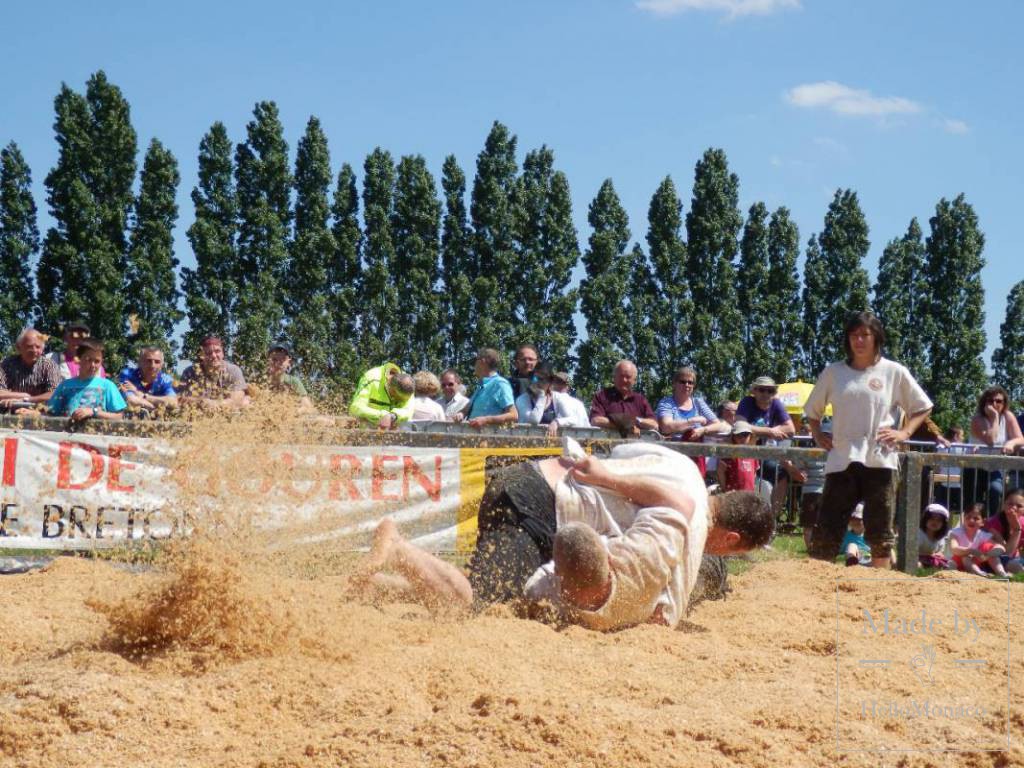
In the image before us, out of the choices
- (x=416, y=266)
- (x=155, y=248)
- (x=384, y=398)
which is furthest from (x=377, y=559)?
(x=416, y=266)

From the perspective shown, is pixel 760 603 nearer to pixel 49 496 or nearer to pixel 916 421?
pixel 916 421

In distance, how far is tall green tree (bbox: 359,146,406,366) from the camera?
36.1 m

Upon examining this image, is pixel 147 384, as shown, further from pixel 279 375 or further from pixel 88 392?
pixel 279 375

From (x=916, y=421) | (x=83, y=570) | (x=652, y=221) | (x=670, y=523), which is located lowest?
(x=83, y=570)

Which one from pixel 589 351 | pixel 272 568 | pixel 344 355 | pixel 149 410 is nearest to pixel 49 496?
pixel 149 410

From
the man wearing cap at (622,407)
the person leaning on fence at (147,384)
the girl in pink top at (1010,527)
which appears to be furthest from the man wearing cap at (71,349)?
the girl in pink top at (1010,527)

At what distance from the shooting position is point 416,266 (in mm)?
37375

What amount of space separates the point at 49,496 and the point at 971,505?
7.93m

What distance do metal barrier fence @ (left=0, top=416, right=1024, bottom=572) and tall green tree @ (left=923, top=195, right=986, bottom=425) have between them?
3190 cm

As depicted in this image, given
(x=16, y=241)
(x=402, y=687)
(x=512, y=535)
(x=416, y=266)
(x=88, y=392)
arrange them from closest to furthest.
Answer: (x=402, y=687), (x=512, y=535), (x=88, y=392), (x=16, y=241), (x=416, y=266)

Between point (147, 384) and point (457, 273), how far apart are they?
2895 centimetres

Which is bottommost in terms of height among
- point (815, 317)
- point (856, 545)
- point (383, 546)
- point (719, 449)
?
point (856, 545)

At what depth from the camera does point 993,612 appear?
5.81 meters

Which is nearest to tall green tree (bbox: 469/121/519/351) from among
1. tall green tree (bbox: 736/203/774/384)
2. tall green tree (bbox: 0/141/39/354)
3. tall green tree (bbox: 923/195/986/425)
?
tall green tree (bbox: 736/203/774/384)
